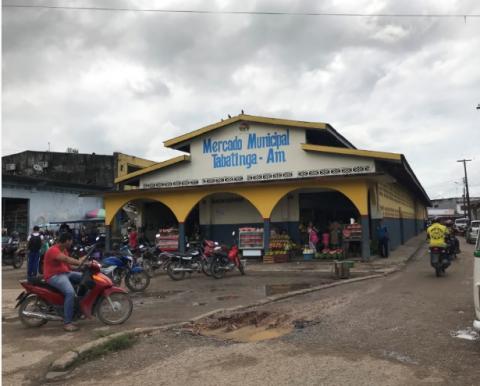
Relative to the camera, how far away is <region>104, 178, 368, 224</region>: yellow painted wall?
670 inches

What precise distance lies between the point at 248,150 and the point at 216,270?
8033 mm

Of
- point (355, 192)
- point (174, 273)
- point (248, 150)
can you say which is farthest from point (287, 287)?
point (248, 150)

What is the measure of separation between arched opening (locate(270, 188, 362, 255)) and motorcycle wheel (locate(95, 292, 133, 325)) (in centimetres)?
1135

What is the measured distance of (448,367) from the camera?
199 inches

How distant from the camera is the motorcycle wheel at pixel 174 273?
46.3 feet

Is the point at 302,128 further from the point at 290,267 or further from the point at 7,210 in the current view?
Answer: the point at 7,210

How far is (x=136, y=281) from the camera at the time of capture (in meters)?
11.8

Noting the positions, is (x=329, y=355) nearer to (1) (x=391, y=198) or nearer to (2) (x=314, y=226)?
(2) (x=314, y=226)

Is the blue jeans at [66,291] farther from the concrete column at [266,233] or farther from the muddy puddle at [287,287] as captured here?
the concrete column at [266,233]

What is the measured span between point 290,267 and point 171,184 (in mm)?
8220

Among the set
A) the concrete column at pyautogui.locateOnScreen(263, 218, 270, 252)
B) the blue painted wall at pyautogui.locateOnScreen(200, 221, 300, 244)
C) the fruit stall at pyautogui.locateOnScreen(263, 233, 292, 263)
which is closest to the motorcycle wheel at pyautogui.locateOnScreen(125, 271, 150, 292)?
the fruit stall at pyautogui.locateOnScreen(263, 233, 292, 263)

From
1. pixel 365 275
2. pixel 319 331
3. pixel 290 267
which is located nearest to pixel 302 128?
pixel 290 267

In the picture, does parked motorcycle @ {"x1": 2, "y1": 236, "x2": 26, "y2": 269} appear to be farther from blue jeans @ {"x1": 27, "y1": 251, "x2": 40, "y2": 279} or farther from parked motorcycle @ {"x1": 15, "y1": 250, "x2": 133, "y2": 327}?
parked motorcycle @ {"x1": 15, "y1": 250, "x2": 133, "y2": 327}

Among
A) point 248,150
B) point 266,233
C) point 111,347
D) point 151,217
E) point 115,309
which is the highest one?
point 248,150
